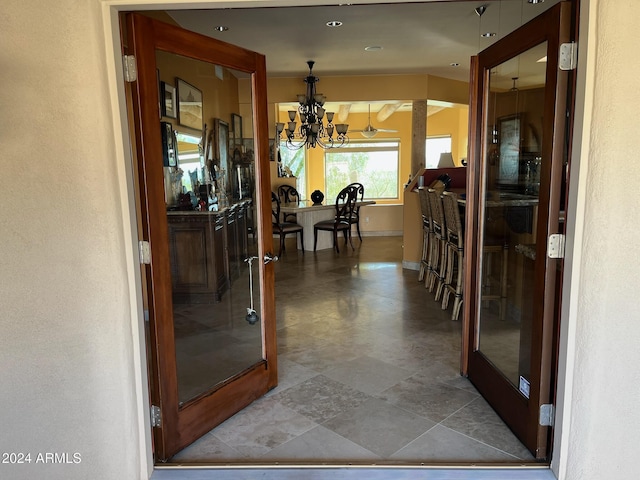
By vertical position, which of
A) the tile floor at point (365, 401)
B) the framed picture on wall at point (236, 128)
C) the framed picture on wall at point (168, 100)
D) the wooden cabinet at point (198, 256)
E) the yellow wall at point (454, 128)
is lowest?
the tile floor at point (365, 401)

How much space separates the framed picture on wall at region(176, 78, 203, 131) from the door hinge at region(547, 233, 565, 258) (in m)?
1.95

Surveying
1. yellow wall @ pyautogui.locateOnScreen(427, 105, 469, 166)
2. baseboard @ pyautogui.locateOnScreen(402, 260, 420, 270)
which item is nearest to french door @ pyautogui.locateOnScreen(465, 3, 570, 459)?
baseboard @ pyautogui.locateOnScreen(402, 260, 420, 270)

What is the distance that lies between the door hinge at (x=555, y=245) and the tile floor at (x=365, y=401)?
1.00m

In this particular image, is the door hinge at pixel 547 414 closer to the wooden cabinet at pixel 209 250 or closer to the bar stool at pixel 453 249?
the wooden cabinet at pixel 209 250

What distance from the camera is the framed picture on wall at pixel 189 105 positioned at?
8.58ft

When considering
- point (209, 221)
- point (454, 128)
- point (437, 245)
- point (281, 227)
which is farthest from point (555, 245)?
point (454, 128)

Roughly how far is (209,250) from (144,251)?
1.10 metres

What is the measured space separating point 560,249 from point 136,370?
189 cm

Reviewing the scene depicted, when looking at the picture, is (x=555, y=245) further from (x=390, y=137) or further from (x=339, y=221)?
(x=390, y=137)

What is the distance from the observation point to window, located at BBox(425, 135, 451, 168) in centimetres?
1156

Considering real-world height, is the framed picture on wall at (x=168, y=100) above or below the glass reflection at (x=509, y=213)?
above

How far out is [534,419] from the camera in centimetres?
222

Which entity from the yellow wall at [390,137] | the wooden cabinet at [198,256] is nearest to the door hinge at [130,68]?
the wooden cabinet at [198,256]

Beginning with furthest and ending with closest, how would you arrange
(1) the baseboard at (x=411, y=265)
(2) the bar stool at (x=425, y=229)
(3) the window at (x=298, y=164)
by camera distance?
(3) the window at (x=298, y=164) < (1) the baseboard at (x=411, y=265) < (2) the bar stool at (x=425, y=229)
